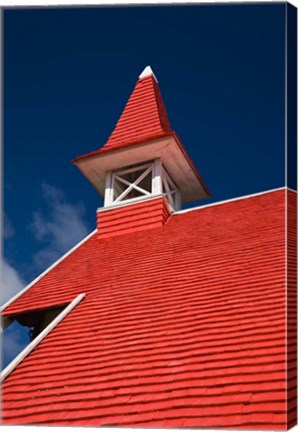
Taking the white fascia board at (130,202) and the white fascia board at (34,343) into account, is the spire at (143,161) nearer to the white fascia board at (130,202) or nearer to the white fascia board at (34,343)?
the white fascia board at (130,202)

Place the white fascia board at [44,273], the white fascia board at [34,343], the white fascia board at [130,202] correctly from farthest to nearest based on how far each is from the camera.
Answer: the white fascia board at [130,202] < the white fascia board at [44,273] < the white fascia board at [34,343]

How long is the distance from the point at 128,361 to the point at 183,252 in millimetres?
1950

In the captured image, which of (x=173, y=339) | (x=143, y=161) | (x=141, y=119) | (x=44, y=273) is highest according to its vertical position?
(x=141, y=119)

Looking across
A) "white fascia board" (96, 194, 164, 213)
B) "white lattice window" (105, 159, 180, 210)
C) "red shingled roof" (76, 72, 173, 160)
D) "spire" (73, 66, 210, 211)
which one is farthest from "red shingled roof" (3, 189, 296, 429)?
"red shingled roof" (76, 72, 173, 160)

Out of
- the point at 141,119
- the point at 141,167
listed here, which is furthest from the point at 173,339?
the point at 141,119

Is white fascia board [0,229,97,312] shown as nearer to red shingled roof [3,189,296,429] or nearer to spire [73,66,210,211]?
red shingled roof [3,189,296,429]

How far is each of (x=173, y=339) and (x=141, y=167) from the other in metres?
4.15

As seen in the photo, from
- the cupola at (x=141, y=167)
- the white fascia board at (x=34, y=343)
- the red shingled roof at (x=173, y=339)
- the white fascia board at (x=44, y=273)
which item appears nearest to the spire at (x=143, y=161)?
the cupola at (x=141, y=167)

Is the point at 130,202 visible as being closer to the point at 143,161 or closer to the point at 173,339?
the point at 143,161

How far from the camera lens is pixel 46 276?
602cm

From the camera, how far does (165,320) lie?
3.97 metres

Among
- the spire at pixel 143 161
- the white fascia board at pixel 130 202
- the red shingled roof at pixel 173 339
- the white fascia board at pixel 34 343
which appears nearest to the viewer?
the red shingled roof at pixel 173 339

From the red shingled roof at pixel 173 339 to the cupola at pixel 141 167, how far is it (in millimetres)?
1216

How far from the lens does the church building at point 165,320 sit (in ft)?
9.54
